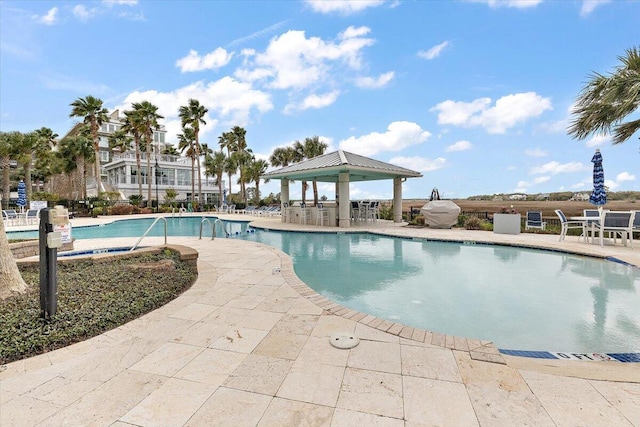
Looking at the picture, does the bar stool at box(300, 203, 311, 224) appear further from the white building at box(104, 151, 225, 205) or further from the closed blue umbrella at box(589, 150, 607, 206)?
the white building at box(104, 151, 225, 205)

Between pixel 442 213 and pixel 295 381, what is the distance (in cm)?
1250

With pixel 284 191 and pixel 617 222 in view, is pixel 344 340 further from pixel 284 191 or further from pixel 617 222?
pixel 284 191

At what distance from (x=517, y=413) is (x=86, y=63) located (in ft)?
44.8

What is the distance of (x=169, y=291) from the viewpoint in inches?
168

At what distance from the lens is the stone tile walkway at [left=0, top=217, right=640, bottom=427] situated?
179cm

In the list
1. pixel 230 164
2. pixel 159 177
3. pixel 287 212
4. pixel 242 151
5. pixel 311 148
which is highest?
pixel 242 151

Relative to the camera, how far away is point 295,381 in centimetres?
215

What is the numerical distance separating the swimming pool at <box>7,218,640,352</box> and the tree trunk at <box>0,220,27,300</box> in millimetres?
4183

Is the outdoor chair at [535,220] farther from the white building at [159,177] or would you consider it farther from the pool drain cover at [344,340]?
the white building at [159,177]

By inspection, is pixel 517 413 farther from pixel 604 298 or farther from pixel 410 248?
pixel 410 248

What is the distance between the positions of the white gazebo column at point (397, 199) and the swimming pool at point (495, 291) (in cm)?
733

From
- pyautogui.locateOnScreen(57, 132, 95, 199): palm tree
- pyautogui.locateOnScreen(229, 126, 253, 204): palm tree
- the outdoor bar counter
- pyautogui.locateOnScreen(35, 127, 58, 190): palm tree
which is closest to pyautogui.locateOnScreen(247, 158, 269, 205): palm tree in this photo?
pyautogui.locateOnScreen(229, 126, 253, 204): palm tree

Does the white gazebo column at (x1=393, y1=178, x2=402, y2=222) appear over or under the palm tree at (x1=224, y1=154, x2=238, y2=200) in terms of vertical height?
under

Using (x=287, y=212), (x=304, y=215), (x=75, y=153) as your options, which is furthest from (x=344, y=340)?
(x=75, y=153)
